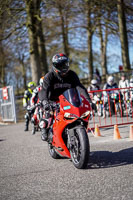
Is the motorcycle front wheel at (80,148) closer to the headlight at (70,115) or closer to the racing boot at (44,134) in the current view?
the headlight at (70,115)

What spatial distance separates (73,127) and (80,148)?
1.38ft

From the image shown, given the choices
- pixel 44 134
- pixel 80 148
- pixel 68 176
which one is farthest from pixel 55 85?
pixel 68 176

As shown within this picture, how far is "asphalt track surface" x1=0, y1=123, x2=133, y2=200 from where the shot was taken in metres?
3.93

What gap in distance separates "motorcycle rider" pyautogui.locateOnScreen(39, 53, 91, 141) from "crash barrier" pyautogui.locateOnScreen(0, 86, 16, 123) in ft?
39.6

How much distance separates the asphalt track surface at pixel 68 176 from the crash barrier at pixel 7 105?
11.0m

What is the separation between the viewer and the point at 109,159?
18.7ft

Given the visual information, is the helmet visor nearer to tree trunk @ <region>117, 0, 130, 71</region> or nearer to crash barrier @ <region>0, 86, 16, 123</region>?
crash barrier @ <region>0, 86, 16, 123</region>

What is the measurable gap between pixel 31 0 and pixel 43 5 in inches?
43.9

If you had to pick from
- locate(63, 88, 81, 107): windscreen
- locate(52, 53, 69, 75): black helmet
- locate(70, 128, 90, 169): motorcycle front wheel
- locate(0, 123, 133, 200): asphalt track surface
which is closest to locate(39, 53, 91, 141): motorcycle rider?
locate(52, 53, 69, 75): black helmet

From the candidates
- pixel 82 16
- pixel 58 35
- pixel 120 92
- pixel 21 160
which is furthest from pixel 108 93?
pixel 58 35

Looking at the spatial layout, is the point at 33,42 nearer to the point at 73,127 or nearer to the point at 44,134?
the point at 44,134

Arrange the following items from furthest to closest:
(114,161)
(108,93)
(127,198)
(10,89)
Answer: (10,89)
(108,93)
(114,161)
(127,198)

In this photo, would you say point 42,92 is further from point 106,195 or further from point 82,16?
point 82,16

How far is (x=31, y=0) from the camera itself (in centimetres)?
1616
